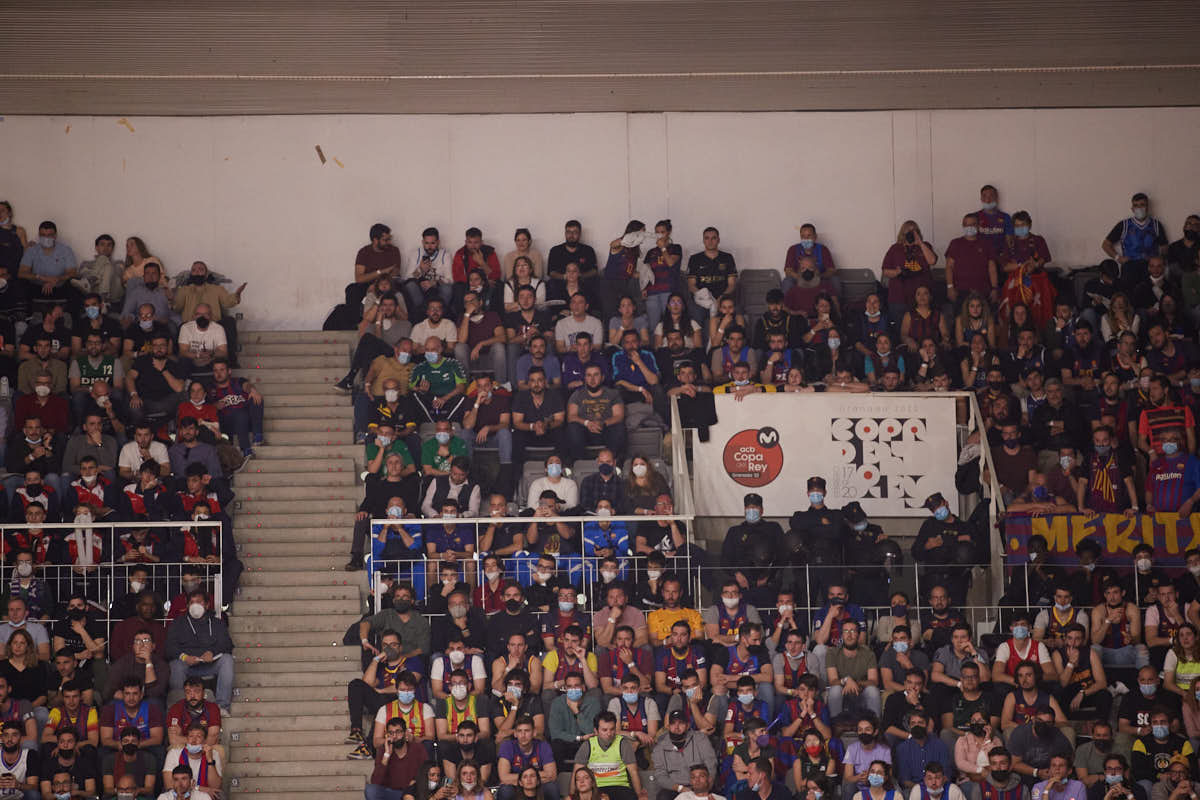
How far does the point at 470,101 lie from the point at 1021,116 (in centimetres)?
639

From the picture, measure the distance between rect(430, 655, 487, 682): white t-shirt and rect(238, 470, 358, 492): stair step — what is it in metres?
2.96

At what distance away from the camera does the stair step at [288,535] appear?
52.0 ft

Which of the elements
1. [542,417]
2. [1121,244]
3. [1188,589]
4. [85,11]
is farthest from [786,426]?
[85,11]

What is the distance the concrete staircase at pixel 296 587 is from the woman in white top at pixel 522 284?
1824mm

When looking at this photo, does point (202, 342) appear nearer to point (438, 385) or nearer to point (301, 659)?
point (438, 385)

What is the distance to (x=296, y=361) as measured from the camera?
58.5 feet

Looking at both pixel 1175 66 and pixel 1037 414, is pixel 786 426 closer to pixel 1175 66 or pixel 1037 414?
pixel 1037 414

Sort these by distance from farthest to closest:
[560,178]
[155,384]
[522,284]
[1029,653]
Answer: [560,178] < [522,284] < [155,384] < [1029,653]

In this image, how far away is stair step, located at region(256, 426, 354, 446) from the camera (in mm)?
16812

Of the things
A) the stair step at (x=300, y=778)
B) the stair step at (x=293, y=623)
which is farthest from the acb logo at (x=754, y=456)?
the stair step at (x=300, y=778)

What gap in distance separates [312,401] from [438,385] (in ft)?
4.72

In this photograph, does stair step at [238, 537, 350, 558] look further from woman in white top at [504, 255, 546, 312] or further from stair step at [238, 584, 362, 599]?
woman in white top at [504, 255, 546, 312]

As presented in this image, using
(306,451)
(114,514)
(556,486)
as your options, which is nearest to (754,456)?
(556,486)

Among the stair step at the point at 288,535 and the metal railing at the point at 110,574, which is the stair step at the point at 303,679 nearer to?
the metal railing at the point at 110,574
